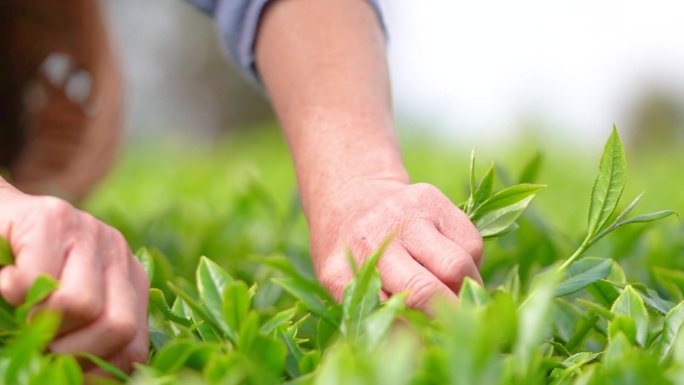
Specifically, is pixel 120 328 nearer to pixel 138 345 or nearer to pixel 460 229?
pixel 138 345

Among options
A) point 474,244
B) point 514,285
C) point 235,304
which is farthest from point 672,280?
point 235,304

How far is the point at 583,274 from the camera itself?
834 mm

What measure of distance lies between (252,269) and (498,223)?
1.91 feet

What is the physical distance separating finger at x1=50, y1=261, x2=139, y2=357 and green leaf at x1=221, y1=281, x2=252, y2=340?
77mm

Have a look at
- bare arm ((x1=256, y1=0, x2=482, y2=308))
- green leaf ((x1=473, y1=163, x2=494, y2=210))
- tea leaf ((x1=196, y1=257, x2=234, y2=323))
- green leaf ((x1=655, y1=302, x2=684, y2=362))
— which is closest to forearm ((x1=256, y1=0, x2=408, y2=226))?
bare arm ((x1=256, y1=0, x2=482, y2=308))

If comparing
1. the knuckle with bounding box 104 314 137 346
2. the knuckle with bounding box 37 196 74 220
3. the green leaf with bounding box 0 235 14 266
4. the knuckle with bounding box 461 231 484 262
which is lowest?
the knuckle with bounding box 461 231 484 262

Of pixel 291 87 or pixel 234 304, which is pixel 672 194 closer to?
pixel 291 87

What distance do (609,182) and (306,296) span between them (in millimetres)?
304

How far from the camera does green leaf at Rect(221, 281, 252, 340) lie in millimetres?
717

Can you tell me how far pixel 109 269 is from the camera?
71cm

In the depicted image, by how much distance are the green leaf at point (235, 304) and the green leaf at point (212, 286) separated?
0.05 feet

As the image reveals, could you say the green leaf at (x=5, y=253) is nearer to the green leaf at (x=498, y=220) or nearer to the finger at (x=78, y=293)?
the finger at (x=78, y=293)

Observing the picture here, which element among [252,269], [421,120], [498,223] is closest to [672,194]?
[252,269]

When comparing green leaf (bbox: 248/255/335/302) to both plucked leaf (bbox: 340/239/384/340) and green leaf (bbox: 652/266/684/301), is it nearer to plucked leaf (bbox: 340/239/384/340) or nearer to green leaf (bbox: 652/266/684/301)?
plucked leaf (bbox: 340/239/384/340)
